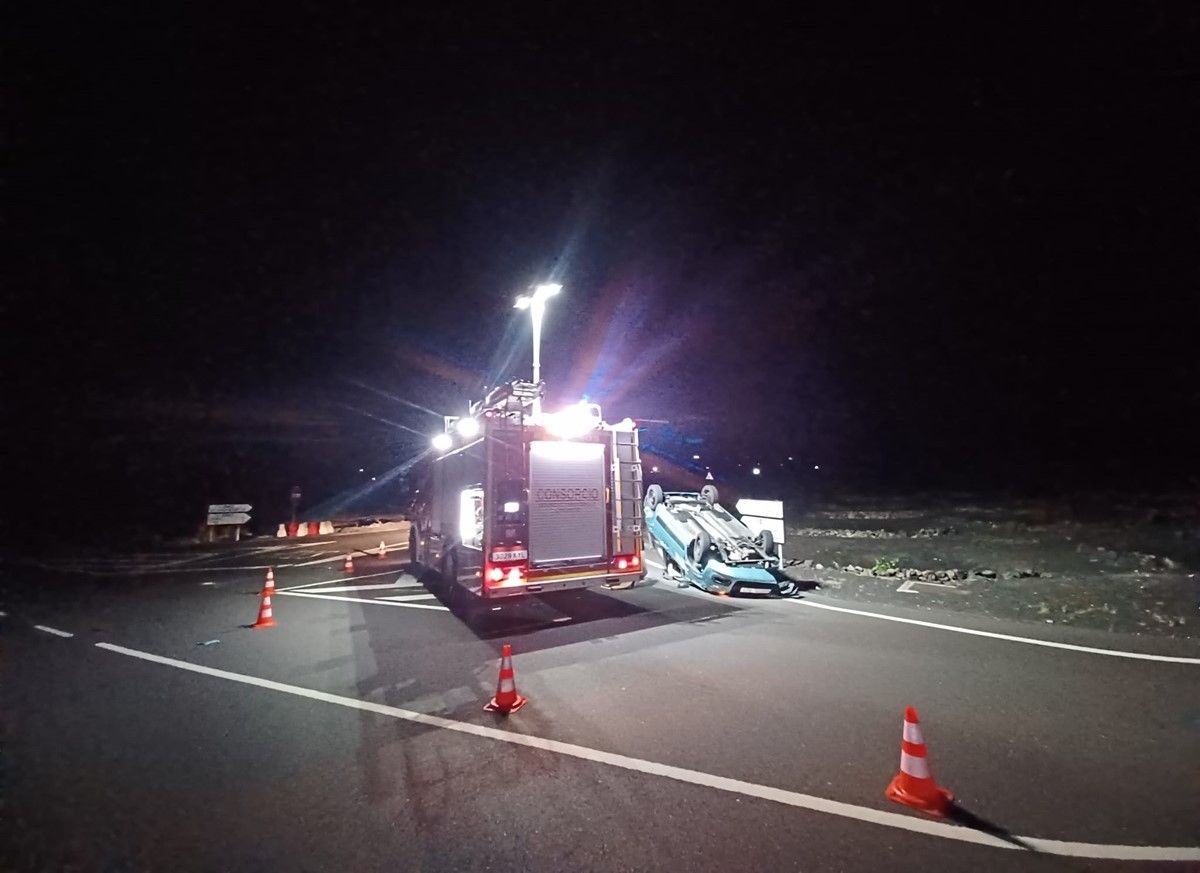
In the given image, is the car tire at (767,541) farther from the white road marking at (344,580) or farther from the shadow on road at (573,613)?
the white road marking at (344,580)

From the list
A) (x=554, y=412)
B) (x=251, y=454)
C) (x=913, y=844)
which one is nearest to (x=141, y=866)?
(x=913, y=844)

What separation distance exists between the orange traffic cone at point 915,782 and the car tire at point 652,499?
8833mm

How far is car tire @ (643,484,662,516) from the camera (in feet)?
41.2

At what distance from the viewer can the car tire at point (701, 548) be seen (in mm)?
10883

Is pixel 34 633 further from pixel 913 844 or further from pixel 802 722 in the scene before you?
pixel 913 844

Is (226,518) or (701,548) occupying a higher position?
(226,518)

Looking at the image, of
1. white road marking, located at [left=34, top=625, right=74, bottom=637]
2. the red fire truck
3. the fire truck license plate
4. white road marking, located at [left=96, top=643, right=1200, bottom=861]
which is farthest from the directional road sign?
white road marking, located at [left=96, top=643, right=1200, bottom=861]

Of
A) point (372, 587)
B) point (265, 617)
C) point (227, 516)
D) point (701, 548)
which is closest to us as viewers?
point (265, 617)

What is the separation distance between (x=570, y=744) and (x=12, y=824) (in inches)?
143

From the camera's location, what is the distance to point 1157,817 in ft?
11.2

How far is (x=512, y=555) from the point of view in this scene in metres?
8.39

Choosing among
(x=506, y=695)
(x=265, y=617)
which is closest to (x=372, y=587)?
(x=265, y=617)

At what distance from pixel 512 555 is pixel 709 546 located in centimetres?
425

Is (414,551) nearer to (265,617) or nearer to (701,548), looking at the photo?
(265,617)
